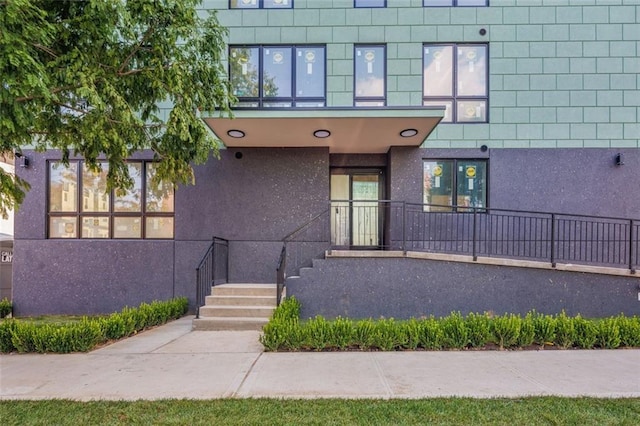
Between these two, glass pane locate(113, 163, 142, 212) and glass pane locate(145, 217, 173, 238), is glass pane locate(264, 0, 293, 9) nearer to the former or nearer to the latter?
glass pane locate(113, 163, 142, 212)

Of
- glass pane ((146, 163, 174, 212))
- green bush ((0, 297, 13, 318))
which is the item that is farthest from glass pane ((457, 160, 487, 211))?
green bush ((0, 297, 13, 318))

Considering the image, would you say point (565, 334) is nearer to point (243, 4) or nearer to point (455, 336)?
point (455, 336)

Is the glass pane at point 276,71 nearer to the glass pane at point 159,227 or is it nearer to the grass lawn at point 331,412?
the glass pane at point 159,227

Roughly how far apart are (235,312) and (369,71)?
21.8 feet

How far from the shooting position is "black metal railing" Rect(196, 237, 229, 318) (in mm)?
8539

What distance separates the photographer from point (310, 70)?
9477 millimetres

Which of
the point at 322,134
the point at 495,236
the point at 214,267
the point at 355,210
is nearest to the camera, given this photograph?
the point at 322,134

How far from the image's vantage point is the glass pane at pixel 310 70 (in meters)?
9.46

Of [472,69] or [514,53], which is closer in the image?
[514,53]

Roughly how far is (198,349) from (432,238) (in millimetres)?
5895

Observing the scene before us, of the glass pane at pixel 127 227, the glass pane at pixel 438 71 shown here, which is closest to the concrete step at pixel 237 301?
the glass pane at pixel 127 227

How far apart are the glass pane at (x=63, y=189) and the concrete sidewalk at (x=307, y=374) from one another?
5009mm

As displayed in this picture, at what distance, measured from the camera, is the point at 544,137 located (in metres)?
9.18

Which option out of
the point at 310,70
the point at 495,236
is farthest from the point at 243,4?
the point at 495,236
